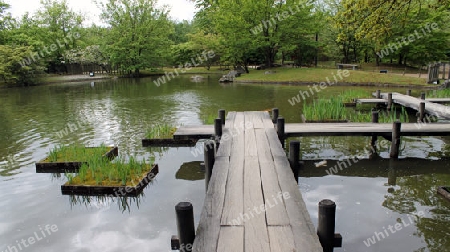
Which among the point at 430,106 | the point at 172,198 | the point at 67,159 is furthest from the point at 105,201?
the point at 430,106

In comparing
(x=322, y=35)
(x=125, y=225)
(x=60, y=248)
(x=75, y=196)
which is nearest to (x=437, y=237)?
(x=125, y=225)

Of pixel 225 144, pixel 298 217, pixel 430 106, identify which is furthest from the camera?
pixel 430 106

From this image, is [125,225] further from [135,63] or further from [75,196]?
[135,63]

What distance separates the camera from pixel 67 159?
27.5 feet

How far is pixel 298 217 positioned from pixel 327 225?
480 mm

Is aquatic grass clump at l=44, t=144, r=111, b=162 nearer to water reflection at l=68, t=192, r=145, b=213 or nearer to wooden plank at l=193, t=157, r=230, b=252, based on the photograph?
water reflection at l=68, t=192, r=145, b=213

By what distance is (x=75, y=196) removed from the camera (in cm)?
675

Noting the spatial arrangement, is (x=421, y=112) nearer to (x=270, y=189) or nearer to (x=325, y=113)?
(x=325, y=113)

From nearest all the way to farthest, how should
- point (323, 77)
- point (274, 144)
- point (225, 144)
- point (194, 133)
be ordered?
point (274, 144) → point (225, 144) → point (194, 133) → point (323, 77)

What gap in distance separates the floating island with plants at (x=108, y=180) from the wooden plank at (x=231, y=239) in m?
3.44

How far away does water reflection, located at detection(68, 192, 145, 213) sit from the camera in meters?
6.33

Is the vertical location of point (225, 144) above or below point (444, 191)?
above

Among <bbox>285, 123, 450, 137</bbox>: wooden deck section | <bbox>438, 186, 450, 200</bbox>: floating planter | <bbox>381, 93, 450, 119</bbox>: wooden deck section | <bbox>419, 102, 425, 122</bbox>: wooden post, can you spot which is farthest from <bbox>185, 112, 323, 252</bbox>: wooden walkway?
<bbox>419, 102, 425, 122</bbox>: wooden post

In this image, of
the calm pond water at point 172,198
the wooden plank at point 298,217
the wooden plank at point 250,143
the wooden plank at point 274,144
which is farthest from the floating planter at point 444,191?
the wooden plank at point 250,143
